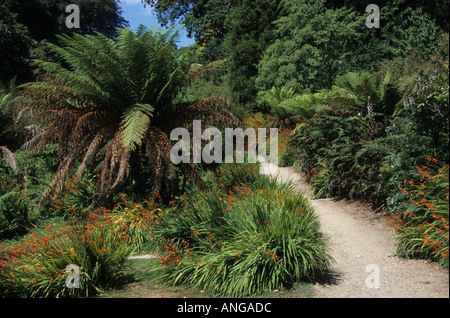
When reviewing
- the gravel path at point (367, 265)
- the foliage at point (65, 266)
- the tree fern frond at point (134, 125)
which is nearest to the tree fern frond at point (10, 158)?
the tree fern frond at point (134, 125)

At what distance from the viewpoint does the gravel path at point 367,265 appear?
3.04 metres

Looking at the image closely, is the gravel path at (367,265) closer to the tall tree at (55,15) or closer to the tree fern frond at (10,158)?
the tree fern frond at (10,158)

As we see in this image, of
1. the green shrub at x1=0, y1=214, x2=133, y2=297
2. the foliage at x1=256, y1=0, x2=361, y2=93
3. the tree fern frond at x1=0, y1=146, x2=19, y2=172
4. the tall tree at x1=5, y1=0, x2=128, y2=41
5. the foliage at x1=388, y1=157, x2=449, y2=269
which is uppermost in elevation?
the tall tree at x1=5, y1=0, x2=128, y2=41

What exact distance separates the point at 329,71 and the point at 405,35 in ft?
10.4

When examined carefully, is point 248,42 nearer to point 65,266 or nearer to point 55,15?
point 65,266

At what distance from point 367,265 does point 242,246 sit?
1.27 m

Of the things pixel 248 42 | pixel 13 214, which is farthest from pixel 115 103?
pixel 248 42

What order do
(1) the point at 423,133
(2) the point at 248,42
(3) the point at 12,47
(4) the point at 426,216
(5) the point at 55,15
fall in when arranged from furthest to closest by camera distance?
(5) the point at 55,15, (3) the point at 12,47, (2) the point at 248,42, (1) the point at 423,133, (4) the point at 426,216

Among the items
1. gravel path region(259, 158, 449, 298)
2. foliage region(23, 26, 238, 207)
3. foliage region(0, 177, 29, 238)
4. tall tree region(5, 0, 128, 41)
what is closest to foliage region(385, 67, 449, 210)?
gravel path region(259, 158, 449, 298)

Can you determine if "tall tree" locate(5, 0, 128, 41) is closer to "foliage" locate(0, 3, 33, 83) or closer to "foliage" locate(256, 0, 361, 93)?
"foliage" locate(0, 3, 33, 83)

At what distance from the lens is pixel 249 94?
1459cm

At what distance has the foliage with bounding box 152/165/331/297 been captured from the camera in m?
3.71

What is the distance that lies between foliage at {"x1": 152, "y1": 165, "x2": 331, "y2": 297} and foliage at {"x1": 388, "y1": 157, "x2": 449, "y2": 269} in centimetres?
85

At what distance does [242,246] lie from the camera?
392 cm
